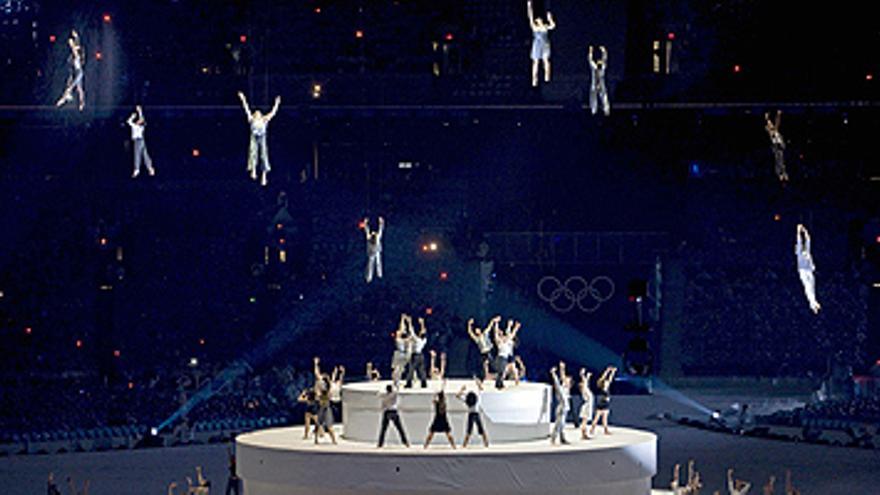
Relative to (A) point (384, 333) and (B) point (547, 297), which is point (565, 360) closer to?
(B) point (547, 297)

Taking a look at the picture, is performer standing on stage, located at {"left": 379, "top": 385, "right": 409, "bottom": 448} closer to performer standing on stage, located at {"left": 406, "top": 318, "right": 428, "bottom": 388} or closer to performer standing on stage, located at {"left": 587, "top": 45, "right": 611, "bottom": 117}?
performer standing on stage, located at {"left": 406, "top": 318, "right": 428, "bottom": 388}

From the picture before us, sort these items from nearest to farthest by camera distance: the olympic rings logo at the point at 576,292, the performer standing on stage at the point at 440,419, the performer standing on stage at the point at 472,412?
the performer standing on stage at the point at 440,419 → the performer standing on stage at the point at 472,412 → the olympic rings logo at the point at 576,292

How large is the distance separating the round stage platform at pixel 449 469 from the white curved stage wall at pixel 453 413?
14.1 inches

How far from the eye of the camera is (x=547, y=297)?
115ft

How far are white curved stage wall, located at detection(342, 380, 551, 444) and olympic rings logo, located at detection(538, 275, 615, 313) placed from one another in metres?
15.1

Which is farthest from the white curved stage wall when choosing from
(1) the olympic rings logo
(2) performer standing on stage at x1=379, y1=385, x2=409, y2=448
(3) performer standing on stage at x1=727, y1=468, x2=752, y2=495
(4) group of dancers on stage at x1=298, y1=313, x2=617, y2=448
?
(1) the olympic rings logo

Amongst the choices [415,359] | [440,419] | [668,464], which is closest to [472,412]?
[440,419]

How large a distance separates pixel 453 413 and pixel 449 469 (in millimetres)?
1060

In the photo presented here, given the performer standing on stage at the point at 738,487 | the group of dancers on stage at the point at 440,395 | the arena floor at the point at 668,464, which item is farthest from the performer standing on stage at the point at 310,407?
the performer standing on stage at the point at 738,487

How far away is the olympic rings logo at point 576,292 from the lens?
35094 mm

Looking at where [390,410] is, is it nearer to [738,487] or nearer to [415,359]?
[415,359]

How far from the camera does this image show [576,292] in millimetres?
35156

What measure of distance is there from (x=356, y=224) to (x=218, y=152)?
355cm

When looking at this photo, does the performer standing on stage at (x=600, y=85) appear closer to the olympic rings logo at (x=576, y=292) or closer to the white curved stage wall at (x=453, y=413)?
the olympic rings logo at (x=576, y=292)
